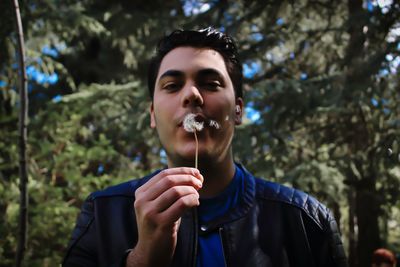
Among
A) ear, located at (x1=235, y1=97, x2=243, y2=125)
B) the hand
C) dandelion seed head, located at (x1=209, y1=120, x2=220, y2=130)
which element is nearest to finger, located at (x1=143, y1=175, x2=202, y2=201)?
the hand

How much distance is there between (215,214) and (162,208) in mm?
→ 505

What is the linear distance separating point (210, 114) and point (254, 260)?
0.59 metres

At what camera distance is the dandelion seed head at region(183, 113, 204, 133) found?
152 cm

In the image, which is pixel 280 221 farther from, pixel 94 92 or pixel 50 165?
pixel 94 92

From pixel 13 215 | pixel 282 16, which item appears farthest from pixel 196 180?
pixel 282 16

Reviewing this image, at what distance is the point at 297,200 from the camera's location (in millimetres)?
1712

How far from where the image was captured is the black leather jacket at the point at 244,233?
154 cm

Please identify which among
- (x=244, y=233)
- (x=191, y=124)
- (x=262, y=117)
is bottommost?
(x=244, y=233)

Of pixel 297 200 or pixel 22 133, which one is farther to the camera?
pixel 22 133

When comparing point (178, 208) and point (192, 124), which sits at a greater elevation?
point (192, 124)

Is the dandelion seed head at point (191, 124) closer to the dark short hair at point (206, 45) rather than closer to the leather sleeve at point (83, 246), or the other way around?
the dark short hair at point (206, 45)

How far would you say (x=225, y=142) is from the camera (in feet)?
5.37

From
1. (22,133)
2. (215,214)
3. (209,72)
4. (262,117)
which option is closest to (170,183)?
(215,214)

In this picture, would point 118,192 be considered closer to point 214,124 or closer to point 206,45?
point 214,124
